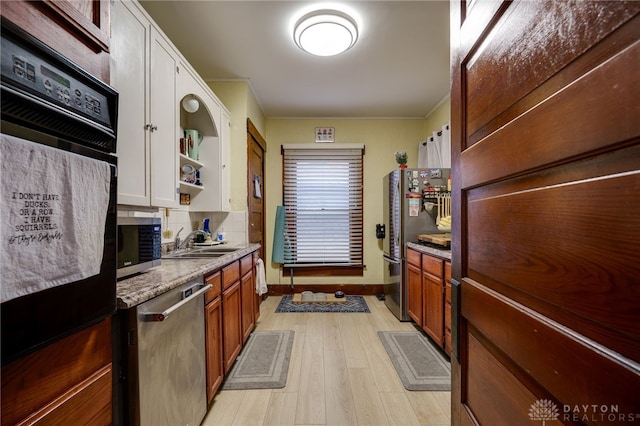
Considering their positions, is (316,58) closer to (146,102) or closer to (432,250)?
(146,102)

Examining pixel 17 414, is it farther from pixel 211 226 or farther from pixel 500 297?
pixel 211 226

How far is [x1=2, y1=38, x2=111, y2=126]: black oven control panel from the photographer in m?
0.56

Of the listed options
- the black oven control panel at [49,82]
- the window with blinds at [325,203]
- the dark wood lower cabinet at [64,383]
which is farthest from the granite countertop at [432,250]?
the black oven control panel at [49,82]

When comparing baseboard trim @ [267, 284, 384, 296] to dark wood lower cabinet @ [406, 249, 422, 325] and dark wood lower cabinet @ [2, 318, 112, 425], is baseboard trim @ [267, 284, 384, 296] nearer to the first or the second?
dark wood lower cabinet @ [406, 249, 422, 325]

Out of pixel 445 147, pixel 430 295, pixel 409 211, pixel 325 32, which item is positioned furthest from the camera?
pixel 445 147

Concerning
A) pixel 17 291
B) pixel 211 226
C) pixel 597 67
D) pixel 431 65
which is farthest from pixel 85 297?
pixel 431 65

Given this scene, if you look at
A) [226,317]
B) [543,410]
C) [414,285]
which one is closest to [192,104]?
[226,317]

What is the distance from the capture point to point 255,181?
11.1ft

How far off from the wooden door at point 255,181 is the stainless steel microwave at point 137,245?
5.56ft

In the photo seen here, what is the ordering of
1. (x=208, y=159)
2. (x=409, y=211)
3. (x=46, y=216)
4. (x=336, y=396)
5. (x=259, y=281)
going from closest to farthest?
(x=46, y=216)
(x=336, y=396)
(x=208, y=159)
(x=259, y=281)
(x=409, y=211)

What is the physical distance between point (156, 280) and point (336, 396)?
136 centimetres

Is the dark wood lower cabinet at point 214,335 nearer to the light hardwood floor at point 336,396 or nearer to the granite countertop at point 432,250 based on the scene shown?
the light hardwood floor at point 336,396

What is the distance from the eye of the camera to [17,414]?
61 cm

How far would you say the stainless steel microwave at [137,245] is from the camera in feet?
3.93
